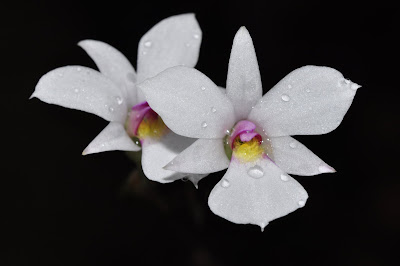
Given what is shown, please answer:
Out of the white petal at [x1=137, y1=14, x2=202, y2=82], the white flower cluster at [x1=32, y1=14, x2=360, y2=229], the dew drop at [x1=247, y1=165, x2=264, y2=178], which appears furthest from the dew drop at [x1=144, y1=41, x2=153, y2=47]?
the dew drop at [x1=247, y1=165, x2=264, y2=178]

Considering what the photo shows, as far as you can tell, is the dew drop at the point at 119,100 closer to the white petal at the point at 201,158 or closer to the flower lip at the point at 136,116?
the flower lip at the point at 136,116

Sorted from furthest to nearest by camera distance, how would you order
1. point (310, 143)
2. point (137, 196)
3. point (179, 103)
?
point (310, 143) → point (137, 196) → point (179, 103)

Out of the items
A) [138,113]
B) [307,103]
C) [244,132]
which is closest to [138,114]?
[138,113]

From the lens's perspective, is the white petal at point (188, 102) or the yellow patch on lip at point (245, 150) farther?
the yellow patch on lip at point (245, 150)

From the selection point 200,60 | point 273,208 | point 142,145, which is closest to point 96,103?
point 142,145

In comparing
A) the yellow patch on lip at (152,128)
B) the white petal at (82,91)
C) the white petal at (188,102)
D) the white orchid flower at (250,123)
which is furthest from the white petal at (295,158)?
the white petal at (82,91)

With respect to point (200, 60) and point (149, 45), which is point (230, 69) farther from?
point (200, 60)

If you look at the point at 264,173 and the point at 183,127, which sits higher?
the point at 183,127
